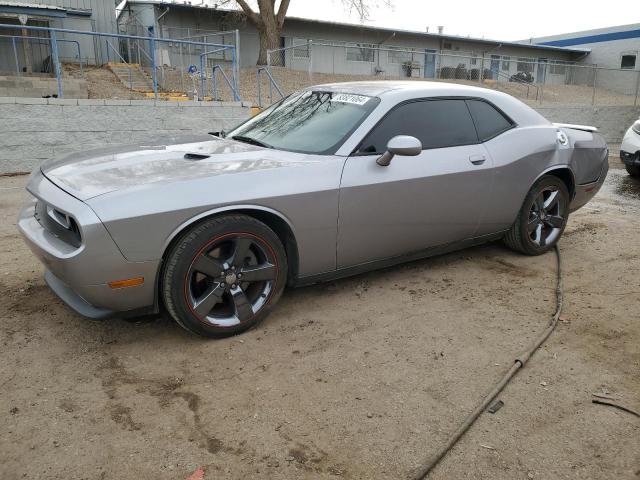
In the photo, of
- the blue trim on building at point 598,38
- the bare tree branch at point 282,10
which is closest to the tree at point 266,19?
the bare tree branch at point 282,10

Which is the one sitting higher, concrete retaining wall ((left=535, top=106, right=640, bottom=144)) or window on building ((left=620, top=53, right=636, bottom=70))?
window on building ((left=620, top=53, right=636, bottom=70))

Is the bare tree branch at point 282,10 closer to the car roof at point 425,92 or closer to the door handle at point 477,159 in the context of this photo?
the car roof at point 425,92

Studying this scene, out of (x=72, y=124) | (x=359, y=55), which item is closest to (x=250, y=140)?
(x=72, y=124)

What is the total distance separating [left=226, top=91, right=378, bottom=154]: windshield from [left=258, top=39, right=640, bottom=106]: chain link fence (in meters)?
15.2

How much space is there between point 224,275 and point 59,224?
95 cm

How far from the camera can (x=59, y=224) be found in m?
2.90

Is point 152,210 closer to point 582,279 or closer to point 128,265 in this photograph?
point 128,265

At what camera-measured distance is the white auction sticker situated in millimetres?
3853

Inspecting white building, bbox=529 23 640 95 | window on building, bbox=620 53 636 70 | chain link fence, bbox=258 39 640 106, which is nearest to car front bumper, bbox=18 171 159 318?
chain link fence, bbox=258 39 640 106

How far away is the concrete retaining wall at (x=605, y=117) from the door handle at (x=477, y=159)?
17.3 metres

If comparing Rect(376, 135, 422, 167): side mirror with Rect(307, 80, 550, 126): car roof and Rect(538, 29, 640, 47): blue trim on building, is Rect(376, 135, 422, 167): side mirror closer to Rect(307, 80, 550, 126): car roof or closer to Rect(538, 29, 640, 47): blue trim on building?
Rect(307, 80, 550, 126): car roof

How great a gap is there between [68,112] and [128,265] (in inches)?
286

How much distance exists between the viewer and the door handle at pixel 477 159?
4.09 metres

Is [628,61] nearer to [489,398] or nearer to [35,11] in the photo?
[35,11]
